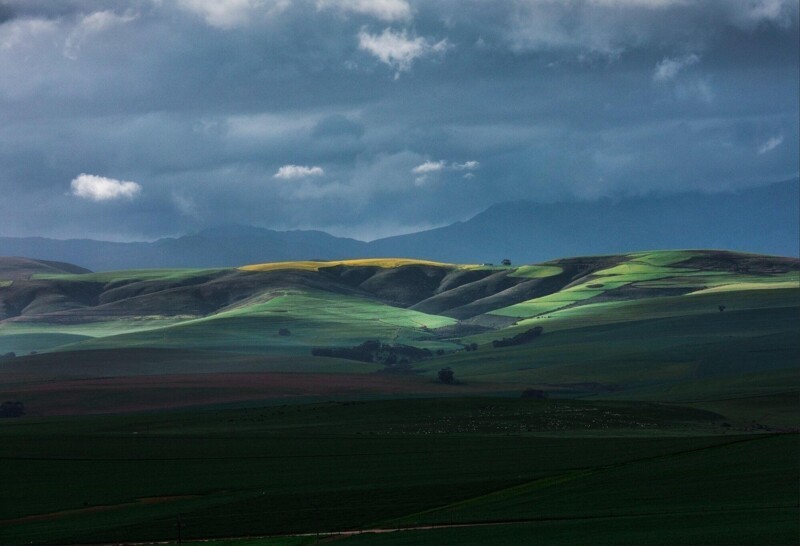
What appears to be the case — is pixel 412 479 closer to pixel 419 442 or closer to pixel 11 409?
pixel 419 442

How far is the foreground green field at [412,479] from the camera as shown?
48.8 metres

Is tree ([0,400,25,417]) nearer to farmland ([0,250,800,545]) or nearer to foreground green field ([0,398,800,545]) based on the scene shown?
farmland ([0,250,800,545])

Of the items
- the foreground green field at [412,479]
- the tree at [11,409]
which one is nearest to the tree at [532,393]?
the foreground green field at [412,479]

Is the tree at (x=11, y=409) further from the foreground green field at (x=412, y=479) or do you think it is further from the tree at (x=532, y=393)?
the tree at (x=532, y=393)

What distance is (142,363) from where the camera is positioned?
561ft

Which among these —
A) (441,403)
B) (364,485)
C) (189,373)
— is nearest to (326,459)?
Result: (364,485)

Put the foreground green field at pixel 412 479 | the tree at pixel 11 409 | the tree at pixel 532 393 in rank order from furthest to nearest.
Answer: the tree at pixel 532 393, the tree at pixel 11 409, the foreground green field at pixel 412 479

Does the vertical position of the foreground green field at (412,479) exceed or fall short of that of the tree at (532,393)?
it falls short

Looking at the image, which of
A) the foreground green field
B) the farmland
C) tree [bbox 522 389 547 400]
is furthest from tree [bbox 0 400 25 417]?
tree [bbox 522 389 547 400]

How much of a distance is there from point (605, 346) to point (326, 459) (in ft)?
330

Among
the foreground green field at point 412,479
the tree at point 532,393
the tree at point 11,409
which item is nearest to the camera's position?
the foreground green field at point 412,479

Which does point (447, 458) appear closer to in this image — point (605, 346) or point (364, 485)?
point (364, 485)

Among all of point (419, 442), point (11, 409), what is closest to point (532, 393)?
point (419, 442)

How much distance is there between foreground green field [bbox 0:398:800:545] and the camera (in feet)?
160
